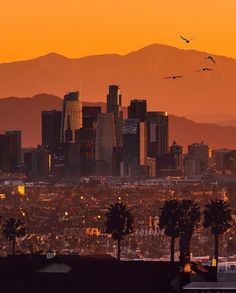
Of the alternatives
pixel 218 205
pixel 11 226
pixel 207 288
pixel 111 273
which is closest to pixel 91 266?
pixel 111 273

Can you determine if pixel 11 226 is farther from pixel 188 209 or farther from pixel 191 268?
pixel 191 268

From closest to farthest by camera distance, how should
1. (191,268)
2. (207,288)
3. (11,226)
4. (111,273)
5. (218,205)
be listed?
(207,288) < (191,268) < (111,273) < (11,226) < (218,205)

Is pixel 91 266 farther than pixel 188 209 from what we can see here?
No

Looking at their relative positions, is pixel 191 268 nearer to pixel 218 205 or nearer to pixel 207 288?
pixel 207 288

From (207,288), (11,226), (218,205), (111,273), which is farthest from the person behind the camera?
(218,205)

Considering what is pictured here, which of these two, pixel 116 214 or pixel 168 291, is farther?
pixel 116 214

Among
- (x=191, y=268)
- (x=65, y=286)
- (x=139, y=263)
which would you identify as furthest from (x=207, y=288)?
(x=139, y=263)

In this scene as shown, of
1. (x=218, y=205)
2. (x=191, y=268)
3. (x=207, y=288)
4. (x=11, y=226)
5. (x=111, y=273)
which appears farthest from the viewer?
(x=218, y=205)

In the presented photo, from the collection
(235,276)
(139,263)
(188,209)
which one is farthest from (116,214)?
(235,276)
